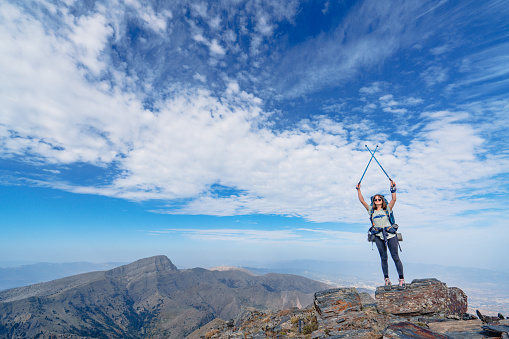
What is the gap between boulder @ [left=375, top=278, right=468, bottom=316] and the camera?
12306 millimetres

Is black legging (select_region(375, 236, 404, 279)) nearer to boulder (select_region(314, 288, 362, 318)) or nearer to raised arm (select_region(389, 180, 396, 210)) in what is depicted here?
raised arm (select_region(389, 180, 396, 210))

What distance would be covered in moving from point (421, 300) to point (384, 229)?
4.05 metres

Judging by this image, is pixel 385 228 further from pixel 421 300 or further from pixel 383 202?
pixel 421 300

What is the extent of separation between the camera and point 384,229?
13.6 m

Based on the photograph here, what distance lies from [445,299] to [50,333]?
920ft

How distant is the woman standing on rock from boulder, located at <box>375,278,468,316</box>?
607 mm

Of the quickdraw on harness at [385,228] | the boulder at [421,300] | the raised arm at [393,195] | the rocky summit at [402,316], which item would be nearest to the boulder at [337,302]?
the rocky summit at [402,316]

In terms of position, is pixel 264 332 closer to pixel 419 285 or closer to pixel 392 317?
pixel 392 317

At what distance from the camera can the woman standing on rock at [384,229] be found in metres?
13.5

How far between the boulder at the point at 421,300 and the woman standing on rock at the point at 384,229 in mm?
607

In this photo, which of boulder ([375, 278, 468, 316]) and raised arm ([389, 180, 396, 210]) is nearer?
boulder ([375, 278, 468, 316])

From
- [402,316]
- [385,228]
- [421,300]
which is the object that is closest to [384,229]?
[385,228]

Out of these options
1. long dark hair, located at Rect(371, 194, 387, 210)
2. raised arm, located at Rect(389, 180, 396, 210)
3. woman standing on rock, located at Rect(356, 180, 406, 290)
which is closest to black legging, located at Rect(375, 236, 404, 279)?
woman standing on rock, located at Rect(356, 180, 406, 290)

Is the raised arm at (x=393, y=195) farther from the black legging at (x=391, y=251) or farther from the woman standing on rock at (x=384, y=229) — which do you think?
the black legging at (x=391, y=251)
